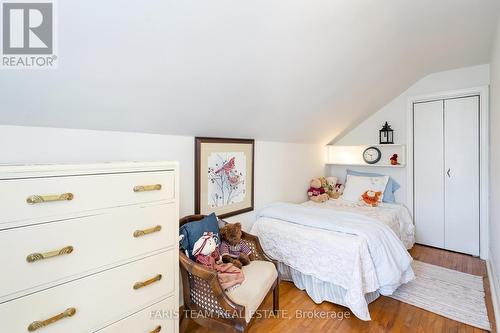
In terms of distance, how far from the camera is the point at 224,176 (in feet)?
8.03

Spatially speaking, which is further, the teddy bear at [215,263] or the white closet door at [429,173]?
the white closet door at [429,173]

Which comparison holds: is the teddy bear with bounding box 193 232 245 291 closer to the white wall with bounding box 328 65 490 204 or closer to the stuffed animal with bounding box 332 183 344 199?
the stuffed animal with bounding box 332 183 344 199

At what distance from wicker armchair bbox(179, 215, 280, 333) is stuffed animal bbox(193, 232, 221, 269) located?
0.10m

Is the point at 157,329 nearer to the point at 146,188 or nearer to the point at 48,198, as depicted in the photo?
the point at 146,188

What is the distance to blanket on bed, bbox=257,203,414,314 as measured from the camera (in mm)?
2023

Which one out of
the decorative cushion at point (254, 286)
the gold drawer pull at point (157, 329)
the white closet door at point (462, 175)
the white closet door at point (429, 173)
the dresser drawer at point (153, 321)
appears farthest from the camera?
the white closet door at point (429, 173)

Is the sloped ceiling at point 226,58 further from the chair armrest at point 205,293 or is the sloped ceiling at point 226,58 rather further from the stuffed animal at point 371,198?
the stuffed animal at point 371,198

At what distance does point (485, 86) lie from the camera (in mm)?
3018

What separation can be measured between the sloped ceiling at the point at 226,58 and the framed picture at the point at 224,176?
→ 0.45ft

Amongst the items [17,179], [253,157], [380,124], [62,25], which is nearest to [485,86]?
[380,124]

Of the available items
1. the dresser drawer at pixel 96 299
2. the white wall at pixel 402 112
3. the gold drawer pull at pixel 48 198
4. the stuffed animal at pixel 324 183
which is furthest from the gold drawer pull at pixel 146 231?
the white wall at pixel 402 112

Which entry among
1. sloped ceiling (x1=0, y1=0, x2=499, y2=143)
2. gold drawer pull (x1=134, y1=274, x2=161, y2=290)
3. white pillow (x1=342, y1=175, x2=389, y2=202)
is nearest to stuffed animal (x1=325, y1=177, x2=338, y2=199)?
white pillow (x1=342, y1=175, x2=389, y2=202)

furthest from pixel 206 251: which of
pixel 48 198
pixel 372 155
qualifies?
pixel 372 155

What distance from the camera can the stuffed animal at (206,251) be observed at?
5.70ft
